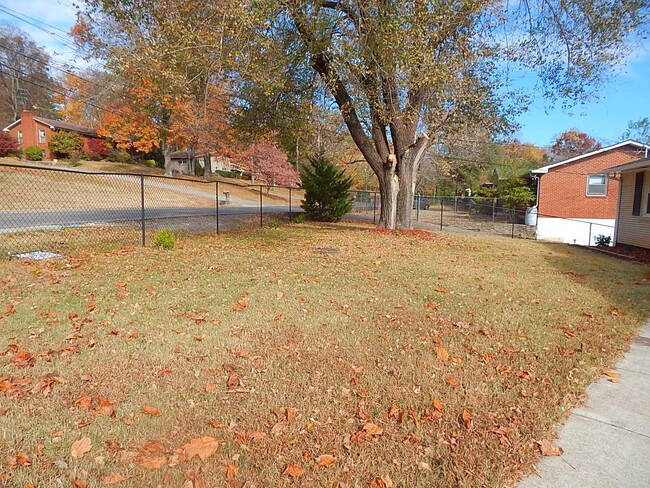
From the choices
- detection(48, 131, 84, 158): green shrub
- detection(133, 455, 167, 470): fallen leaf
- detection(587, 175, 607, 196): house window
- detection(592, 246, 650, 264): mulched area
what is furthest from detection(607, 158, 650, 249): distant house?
detection(48, 131, 84, 158): green shrub

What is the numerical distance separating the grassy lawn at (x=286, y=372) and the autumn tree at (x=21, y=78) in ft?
125

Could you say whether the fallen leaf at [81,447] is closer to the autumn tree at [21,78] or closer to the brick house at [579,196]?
the brick house at [579,196]

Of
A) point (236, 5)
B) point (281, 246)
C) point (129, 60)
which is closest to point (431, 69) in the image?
point (236, 5)

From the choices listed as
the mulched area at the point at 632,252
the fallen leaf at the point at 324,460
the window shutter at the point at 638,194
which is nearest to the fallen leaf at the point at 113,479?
the fallen leaf at the point at 324,460

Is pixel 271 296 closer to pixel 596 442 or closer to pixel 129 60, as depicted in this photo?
pixel 596 442

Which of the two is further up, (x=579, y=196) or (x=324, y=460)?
(x=579, y=196)

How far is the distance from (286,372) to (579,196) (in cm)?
2505

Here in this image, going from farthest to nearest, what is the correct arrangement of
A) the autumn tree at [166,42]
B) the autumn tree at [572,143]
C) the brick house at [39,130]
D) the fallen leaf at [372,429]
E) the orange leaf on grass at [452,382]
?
the autumn tree at [572,143] → the brick house at [39,130] → the autumn tree at [166,42] → the orange leaf on grass at [452,382] → the fallen leaf at [372,429]

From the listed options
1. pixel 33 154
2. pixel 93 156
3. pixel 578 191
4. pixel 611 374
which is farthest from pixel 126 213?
pixel 578 191

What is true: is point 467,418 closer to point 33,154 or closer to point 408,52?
point 408,52

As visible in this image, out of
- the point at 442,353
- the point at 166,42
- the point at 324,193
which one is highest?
the point at 166,42

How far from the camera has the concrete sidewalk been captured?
6.55 feet

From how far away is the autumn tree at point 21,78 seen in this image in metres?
34.6

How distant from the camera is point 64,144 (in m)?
31.5
